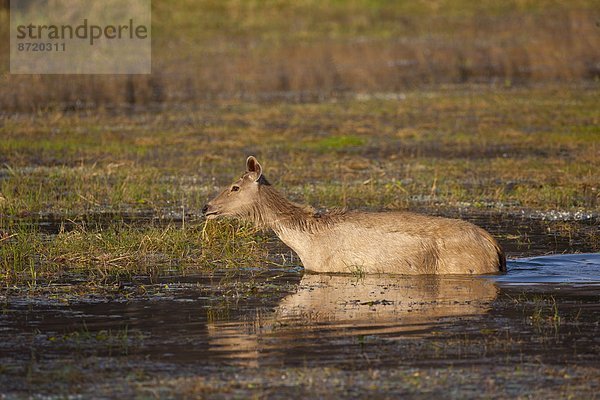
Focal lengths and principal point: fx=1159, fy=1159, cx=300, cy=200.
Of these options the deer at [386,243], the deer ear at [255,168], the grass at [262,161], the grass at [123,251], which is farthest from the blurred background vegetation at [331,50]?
the deer at [386,243]

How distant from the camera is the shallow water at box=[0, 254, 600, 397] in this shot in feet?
25.7

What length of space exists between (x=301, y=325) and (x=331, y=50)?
27.1 metres

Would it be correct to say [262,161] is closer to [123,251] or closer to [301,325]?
[123,251]

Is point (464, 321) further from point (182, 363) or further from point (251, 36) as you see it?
point (251, 36)

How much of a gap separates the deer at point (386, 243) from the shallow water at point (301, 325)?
0.19 m

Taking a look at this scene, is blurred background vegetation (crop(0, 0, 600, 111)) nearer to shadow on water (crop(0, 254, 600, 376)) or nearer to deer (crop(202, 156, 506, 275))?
deer (crop(202, 156, 506, 275))

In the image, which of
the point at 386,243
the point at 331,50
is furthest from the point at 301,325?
the point at 331,50

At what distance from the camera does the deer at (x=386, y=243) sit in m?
11.2

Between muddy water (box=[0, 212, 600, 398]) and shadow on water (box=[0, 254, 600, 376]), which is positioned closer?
muddy water (box=[0, 212, 600, 398])

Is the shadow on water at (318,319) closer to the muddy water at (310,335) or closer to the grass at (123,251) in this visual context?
the muddy water at (310,335)

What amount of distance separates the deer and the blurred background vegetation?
47.0 ft

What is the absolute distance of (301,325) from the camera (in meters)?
9.04

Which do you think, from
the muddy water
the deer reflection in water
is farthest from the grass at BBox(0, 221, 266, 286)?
the deer reflection in water

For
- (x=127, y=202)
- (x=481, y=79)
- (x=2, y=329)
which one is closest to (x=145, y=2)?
(x=481, y=79)
